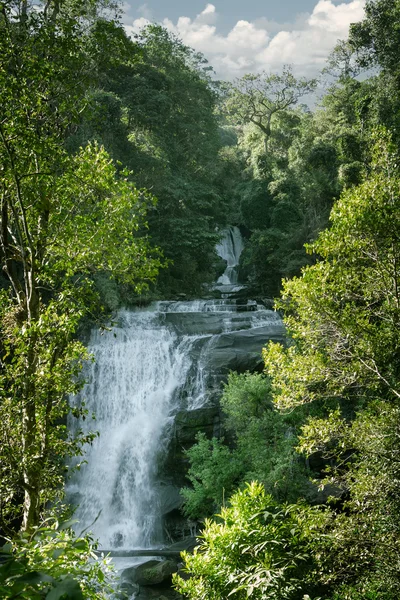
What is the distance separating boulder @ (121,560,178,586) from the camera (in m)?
12.2

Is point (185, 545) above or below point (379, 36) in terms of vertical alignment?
below

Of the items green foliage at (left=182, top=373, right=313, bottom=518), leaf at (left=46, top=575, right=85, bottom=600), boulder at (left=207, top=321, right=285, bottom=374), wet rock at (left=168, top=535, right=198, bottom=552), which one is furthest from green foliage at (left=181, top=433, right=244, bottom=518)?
leaf at (left=46, top=575, right=85, bottom=600)

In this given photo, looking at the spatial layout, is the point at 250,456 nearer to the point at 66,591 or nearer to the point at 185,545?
the point at 185,545

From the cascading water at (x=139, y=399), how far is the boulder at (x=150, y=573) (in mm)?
2292

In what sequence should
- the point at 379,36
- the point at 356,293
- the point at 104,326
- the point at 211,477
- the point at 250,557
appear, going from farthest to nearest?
the point at 379,36 < the point at 211,477 < the point at 356,293 < the point at 104,326 < the point at 250,557

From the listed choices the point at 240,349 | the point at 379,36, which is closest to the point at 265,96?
the point at 379,36

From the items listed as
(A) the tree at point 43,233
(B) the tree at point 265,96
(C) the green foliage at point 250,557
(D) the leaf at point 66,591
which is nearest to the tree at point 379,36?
(B) the tree at point 265,96

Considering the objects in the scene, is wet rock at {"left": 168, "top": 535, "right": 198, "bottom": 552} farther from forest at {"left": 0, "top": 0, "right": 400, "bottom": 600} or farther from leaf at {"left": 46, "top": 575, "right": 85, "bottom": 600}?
leaf at {"left": 46, "top": 575, "right": 85, "bottom": 600}

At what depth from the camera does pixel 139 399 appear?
60.4 feet

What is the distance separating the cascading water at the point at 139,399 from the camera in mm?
15852

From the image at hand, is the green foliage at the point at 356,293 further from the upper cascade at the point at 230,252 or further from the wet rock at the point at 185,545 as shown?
the upper cascade at the point at 230,252

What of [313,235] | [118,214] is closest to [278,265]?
[313,235]

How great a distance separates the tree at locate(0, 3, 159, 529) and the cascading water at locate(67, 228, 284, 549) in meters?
8.38

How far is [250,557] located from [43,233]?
5.03 metres
